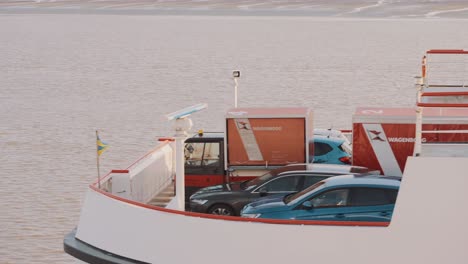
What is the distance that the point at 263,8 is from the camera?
105m

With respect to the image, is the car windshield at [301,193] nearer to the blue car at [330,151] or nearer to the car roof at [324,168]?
the car roof at [324,168]

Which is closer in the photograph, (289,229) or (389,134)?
(289,229)

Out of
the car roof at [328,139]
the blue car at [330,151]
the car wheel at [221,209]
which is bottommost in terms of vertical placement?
the car wheel at [221,209]

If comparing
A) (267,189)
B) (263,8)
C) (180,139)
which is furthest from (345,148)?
(263,8)

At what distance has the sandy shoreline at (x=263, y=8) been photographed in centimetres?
9943

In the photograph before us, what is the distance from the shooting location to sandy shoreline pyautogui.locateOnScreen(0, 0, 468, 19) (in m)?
99.4

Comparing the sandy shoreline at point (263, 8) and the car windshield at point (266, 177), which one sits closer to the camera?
the car windshield at point (266, 177)

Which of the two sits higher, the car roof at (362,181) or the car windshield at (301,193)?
the car roof at (362,181)

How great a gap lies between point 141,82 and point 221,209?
3612cm

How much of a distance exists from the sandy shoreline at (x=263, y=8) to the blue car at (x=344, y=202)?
81.5m

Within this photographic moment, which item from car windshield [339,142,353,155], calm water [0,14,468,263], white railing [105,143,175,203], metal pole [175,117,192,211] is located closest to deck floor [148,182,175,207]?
white railing [105,143,175,203]

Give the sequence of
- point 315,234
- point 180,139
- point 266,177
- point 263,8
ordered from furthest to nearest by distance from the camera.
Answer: point 263,8
point 266,177
point 180,139
point 315,234

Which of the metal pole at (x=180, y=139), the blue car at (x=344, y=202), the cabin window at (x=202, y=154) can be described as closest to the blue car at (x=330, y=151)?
the cabin window at (x=202, y=154)

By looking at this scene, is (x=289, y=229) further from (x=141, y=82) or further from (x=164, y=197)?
(x=141, y=82)
